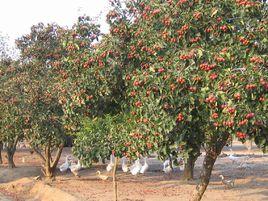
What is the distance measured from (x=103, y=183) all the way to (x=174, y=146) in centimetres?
1325

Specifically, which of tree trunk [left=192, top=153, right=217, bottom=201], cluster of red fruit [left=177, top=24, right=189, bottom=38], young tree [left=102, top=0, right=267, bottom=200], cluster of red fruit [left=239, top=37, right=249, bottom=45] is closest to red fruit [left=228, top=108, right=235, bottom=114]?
young tree [left=102, top=0, right=267, bottom=200]

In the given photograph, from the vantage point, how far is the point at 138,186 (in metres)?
20.4

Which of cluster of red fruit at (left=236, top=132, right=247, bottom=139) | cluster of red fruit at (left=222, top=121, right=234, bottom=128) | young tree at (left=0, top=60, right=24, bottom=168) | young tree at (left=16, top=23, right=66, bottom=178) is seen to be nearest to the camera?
cluster of red fruit at (left=222, top=121, right=234, bottom=128)

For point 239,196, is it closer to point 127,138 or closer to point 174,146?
point 127,138

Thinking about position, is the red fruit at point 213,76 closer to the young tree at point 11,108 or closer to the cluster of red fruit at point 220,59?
the cluster of red fruit at point 220,59

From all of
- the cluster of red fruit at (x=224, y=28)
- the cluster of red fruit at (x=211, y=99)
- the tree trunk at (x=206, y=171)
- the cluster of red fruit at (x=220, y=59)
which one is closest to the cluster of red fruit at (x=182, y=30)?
the cluster of red fruit at (x=224, y=28)

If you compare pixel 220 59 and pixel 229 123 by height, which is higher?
pixel 220 59

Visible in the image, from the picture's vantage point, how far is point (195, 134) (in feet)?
28.2

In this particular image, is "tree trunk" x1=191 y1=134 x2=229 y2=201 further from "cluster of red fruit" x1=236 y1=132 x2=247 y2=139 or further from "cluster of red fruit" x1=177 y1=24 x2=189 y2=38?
"cluster of red fruit" x1=177 y1=24 x2=189 y2=38

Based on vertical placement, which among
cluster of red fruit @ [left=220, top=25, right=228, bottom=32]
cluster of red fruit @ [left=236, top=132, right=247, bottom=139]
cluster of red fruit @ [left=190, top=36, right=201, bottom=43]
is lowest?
cluster of red fruit @ [left=236, top=132, right=247, bottom=139]

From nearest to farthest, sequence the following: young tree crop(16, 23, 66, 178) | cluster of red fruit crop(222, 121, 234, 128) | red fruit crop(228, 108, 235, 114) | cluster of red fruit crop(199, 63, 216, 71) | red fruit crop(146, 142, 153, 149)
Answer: red fruit crop(228, 108, 235, 114), cluster of red fruit crop(222, 121, 234, 128), cluster of red fruit crop(199, 63, 216, 71), red fruit crop(146, 142, 153, 149), young tree crop(16, 23, 66, 178)

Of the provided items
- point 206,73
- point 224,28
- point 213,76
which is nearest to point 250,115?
point 213,76

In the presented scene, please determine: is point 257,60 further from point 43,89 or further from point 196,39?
point 43,89

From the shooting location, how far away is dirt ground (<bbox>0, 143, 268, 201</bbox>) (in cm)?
1711
